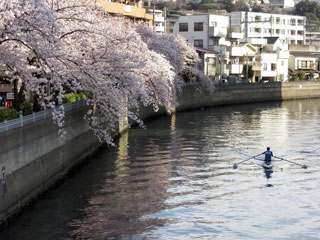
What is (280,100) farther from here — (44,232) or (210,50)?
(44,232)

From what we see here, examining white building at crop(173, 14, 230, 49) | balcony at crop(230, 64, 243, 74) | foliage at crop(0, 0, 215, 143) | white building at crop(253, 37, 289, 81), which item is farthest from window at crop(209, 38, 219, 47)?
foliage at crop(0, 0, 215, 143)

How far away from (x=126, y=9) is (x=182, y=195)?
52184 mm

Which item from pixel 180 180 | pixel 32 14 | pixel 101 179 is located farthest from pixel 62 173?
pixel 32 14

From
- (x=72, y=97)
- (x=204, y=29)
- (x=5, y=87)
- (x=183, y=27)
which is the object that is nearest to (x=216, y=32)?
(x=204, y=29)

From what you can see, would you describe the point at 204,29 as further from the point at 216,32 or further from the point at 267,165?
the point at 267,165

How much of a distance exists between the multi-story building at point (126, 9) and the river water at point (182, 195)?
2737 centimetres

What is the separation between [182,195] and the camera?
30.0m

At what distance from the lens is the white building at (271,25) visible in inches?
5743

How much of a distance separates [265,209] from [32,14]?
506 inches

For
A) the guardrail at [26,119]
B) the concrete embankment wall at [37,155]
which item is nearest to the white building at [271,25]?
the concrete embankment wall at [37,155]

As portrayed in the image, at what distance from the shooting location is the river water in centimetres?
2452

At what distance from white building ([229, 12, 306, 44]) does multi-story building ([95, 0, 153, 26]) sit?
57.2 meters

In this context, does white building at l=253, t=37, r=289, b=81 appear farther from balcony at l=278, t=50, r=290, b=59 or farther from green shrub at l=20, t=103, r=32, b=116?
green shrub at l=20, t=103, r=32, b=116

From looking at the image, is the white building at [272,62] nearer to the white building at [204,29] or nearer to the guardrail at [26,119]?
the white building at [204,29]
